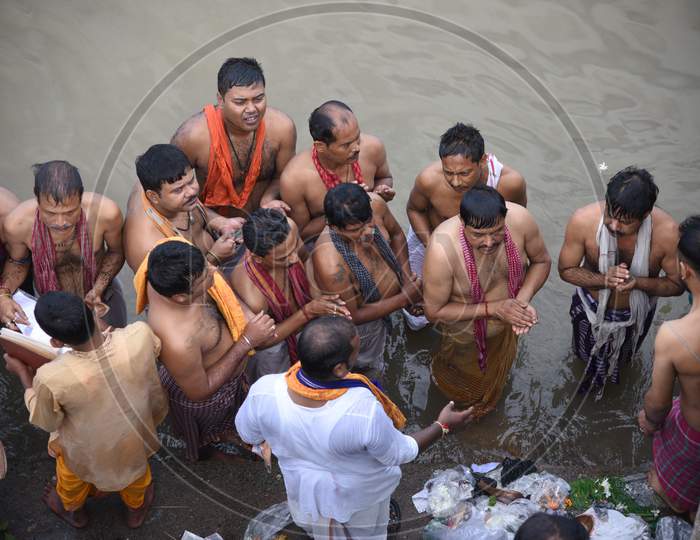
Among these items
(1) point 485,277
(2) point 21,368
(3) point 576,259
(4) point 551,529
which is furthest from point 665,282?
(2) point 21,368

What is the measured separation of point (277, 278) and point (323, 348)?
3.61 ft

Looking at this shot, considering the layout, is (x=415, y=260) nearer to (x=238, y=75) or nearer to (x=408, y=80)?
(x=238, y=75)

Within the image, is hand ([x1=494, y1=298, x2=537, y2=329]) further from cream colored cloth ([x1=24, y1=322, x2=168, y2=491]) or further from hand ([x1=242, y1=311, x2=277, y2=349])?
cream colored cloth ([x1=24, y1=322, x2=168, y2=491])

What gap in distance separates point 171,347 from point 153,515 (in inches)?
43.1

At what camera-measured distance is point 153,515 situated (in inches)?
163

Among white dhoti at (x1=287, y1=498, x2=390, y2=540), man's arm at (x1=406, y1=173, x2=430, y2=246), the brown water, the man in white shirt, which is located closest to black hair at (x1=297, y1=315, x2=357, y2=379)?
the man in white shirt

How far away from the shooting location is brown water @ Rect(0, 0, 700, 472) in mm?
6496

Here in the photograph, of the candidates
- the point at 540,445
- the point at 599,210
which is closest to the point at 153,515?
the point at 540,445

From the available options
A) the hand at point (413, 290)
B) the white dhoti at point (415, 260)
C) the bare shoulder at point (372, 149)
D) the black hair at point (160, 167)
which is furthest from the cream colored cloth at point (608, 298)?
the black hair at point (160, 167)

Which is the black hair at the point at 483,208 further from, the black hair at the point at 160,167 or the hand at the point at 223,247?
the black hair at the point at 160,167

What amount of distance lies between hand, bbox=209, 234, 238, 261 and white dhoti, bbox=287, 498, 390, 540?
4.61 feet

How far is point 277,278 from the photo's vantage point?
13.1 feet

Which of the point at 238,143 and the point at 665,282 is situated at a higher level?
the point at 238,143

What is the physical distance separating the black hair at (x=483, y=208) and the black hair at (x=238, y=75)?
1.51 metres
